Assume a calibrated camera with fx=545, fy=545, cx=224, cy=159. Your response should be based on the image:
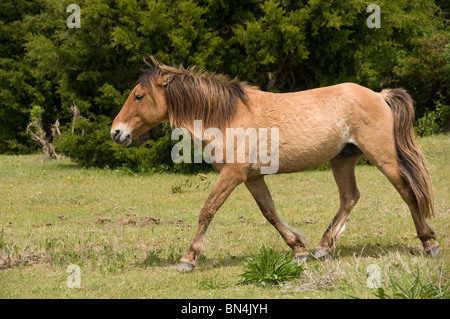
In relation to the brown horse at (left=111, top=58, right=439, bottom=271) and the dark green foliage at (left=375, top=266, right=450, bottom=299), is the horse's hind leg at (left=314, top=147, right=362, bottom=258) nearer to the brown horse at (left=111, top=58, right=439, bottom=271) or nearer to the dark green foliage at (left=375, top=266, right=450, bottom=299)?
the brown horse at (left=111, top=58, right=439, bottom=271)

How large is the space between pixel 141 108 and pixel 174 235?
2.36 m

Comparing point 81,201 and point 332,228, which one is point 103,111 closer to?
point 81,201

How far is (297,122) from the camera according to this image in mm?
6148

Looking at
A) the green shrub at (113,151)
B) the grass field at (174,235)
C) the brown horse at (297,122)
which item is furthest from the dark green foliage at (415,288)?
the green shrub at (113,151)

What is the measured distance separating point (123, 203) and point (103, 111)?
733 centimetres

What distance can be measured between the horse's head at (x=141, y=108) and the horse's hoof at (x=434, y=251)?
11.3 ft

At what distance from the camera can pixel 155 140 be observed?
16547 mm

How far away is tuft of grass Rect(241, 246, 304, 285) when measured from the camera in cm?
522

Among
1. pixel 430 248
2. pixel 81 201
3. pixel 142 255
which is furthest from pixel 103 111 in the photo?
pixel 430 248

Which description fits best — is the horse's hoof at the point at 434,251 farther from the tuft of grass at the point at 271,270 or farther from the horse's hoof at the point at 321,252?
the tuft of grass at the point at 271,270

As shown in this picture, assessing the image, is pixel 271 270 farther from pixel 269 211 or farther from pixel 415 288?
pixel 415 288

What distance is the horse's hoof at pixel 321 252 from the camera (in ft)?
20.9

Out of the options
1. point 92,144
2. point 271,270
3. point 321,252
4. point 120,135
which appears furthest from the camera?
point 92,144

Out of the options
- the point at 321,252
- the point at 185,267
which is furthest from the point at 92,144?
the point at 321,252
